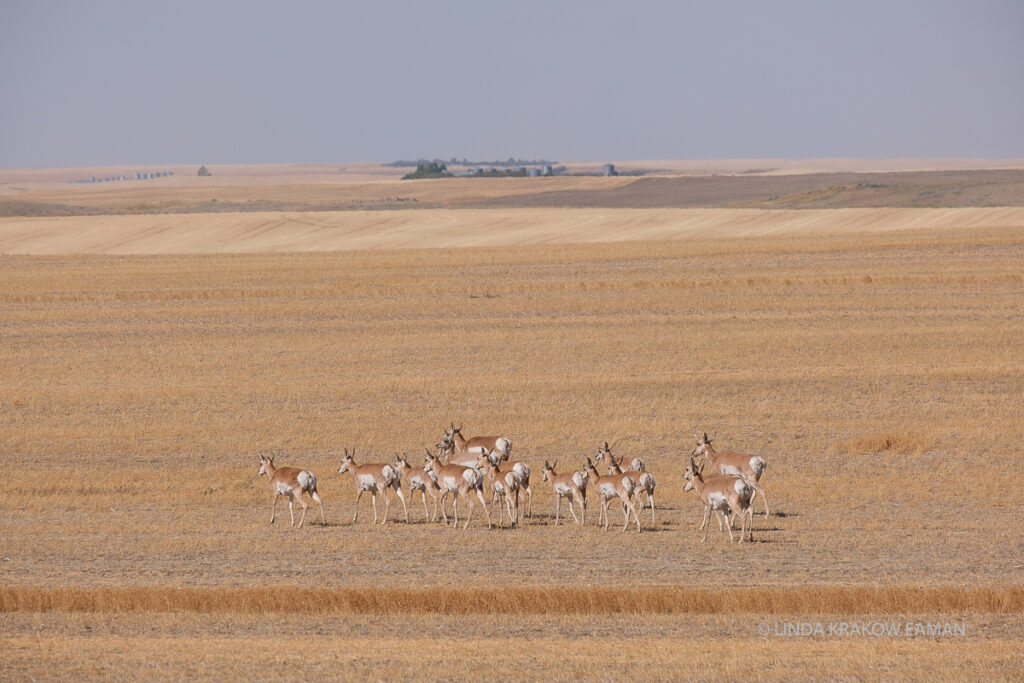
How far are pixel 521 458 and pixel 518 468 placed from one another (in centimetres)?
531

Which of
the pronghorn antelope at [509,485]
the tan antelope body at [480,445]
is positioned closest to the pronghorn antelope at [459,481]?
the pronghorn antelope at [509,485]

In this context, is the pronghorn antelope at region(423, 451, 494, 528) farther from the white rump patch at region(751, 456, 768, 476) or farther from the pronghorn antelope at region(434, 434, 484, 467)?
the white rump patch at region(751, 456, 768, 476)

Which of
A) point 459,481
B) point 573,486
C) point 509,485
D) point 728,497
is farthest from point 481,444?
point 728,497

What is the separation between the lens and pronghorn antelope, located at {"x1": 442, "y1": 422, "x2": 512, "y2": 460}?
24531 mm

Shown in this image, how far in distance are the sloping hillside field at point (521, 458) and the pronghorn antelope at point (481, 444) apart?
48.5 inches

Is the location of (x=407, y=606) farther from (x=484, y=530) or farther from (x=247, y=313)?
(x=247, y=313)

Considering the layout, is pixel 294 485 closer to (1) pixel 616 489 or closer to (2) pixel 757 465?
(1) pixel 616 489

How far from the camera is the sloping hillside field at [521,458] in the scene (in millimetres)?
14961

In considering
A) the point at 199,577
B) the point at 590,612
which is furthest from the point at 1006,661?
the point at 199,577

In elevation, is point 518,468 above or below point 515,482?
above

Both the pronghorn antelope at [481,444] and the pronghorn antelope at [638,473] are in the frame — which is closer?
the pronghorn antelope at [638,473]

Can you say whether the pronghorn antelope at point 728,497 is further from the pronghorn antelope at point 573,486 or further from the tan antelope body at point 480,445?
the tan antelope body at point 480,445

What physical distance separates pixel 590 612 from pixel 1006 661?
16.8 feet

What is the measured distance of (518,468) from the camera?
21859 millimetres
